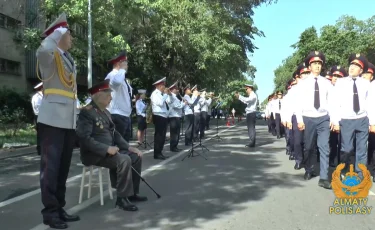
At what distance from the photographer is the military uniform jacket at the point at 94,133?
5.54 m

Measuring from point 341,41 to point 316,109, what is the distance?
49.6 metres

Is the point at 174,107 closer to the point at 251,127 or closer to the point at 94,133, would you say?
the point at 251,127

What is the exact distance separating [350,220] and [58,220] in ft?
11.0

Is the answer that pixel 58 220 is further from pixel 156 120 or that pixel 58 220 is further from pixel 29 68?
pixel 29 68

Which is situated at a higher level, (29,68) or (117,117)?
(29,68)

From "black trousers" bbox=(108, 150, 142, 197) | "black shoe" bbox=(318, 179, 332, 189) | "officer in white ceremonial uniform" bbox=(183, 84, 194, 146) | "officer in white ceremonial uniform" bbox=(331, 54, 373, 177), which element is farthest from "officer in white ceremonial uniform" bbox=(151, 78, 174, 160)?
"black trousers" bbox=(108, 150, 142, 197)

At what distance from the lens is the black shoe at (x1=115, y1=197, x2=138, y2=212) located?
5570mm

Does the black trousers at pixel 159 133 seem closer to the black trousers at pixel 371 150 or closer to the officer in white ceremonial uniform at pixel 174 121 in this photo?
the officer in white ceremonial uniform at pixel 174 121

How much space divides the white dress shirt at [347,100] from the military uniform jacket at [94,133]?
379cm

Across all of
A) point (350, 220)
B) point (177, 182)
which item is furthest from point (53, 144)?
point (350, 220)

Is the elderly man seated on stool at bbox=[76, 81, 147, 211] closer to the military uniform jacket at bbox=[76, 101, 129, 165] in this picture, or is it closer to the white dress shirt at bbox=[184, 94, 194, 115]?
the military uniform jacket at bbox=[76, 101, 129, 165]

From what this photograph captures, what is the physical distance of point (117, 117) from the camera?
7426 millimetres

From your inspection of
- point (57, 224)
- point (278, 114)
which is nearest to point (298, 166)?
point (57, 224)

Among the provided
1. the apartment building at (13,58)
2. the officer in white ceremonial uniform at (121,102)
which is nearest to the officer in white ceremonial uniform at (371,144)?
the officer in white ceremonial uniform at (121,102)
